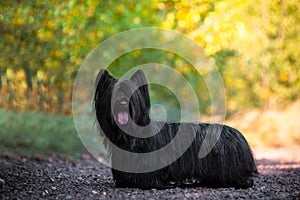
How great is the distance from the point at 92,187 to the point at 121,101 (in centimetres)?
130

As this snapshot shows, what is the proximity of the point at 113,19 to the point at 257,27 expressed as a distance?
6773 mm

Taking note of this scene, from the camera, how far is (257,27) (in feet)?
60.5

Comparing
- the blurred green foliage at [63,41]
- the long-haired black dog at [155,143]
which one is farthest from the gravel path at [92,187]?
the blurred green foliage at [63,41]

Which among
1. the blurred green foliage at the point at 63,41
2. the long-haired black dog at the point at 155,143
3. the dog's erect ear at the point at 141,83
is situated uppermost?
the blurred green foliage at the point at 63,41

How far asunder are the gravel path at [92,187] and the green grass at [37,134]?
215 cm

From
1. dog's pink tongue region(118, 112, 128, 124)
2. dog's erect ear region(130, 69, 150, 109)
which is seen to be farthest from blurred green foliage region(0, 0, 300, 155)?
dog's pink tongue region(118, 112, 128, 124)

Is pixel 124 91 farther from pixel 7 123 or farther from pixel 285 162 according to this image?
pixel 285 162

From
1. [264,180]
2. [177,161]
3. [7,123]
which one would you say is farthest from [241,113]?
[177,161]

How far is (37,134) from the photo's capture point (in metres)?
→ 13.3

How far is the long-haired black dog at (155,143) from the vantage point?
24.6 feet

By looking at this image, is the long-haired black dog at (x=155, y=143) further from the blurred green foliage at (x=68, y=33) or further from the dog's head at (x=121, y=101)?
the blurred green foliage at (x=68, y=33)

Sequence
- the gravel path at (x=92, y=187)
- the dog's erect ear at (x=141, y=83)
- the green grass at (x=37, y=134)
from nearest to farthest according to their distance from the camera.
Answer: the gravel path at (x=92, y=187) < the dog's erect ear at (x=141, y=83) < the green grass at (x=37, y=134)

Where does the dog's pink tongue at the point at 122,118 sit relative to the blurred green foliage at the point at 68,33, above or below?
below

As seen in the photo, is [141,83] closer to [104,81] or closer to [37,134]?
[104,81]
